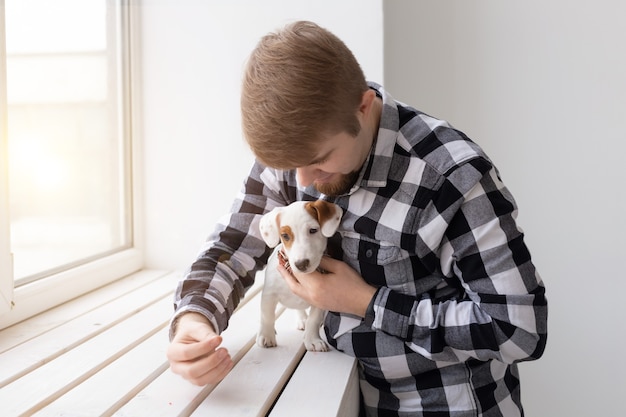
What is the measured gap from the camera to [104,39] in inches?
60.9

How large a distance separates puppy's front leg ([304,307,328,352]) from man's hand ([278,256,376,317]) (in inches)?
2.4

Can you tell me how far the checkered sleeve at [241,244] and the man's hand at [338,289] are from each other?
0.14 m

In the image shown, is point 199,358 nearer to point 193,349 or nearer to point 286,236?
point 193,349

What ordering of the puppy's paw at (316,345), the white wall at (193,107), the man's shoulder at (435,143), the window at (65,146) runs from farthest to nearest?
the white wall at (193,107), the window at (65,146), the puppy's paw at (316,345), the man's shoulder at (435,143)

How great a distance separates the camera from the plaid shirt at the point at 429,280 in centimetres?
84

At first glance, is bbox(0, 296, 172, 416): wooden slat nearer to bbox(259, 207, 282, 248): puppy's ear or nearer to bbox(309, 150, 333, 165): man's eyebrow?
bbox(259, 207, 282, 248): puppy's ear

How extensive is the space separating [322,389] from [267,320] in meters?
0.19

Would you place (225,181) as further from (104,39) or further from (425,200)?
(425,200)

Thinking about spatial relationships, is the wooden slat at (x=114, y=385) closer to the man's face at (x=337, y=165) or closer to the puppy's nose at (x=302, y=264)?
the puppy's nose at (x=302, y=264)

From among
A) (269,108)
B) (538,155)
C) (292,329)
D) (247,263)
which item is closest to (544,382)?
(538,155)

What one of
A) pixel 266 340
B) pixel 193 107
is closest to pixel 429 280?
pixel 266 340

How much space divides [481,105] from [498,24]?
0.71 feet

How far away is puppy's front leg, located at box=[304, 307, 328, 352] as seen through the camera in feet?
3.27

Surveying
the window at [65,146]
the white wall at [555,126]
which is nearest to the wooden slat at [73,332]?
the window at [65,146]
